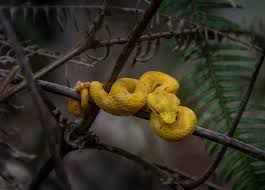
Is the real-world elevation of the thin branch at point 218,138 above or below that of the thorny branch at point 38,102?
below

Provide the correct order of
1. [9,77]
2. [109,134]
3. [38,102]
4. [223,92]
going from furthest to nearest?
[109,134], [223,92], [9,77], [38,102]

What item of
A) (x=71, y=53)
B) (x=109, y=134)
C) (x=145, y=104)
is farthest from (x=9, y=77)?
(x=109, y=134)

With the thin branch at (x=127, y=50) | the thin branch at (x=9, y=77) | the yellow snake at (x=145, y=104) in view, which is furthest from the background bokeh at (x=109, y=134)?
the thin branch at (x=9, y=77)

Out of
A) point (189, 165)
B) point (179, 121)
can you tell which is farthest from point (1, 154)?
point (189, 165)

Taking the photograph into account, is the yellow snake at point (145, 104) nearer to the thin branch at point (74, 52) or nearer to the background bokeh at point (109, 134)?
the thin branch at point (74, 52)

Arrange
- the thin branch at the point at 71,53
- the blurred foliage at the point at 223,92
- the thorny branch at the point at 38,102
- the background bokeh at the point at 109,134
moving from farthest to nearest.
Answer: the background bokeh at the point at 109,134, the blurred foliage at the point at 223,92, the thin branch at the point at 71,53, the thorny branch at the point at 38,102

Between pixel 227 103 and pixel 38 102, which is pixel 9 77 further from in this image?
pixel 227 103

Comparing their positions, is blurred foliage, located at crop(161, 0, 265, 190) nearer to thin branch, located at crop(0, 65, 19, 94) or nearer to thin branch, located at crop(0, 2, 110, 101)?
thin branch, located at crop(0, 2, 110, 101)

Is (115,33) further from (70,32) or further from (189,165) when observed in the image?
(189,165)
